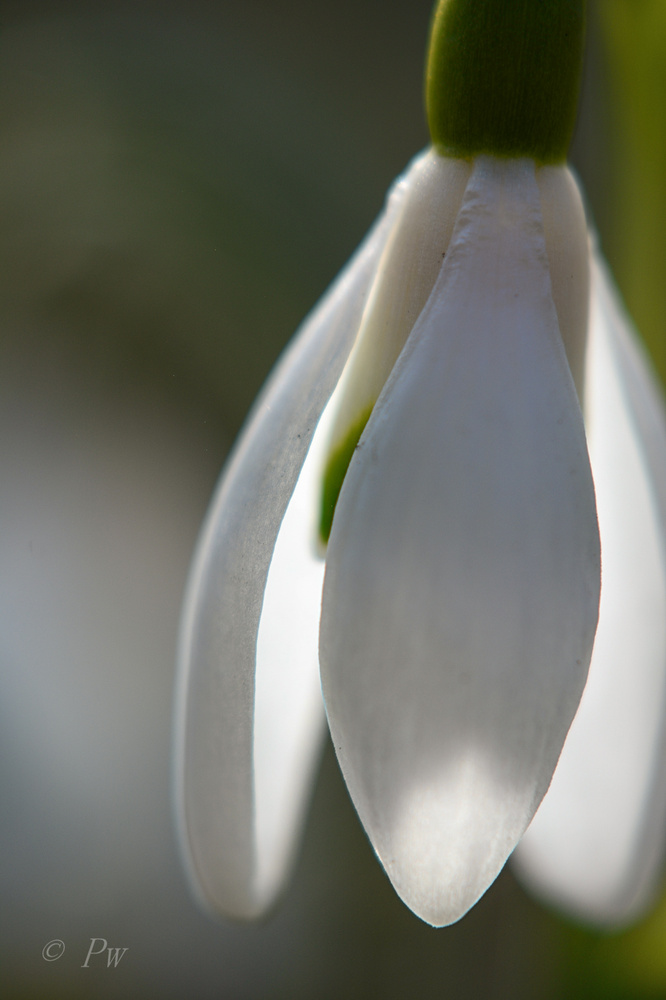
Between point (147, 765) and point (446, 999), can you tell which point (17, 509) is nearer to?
point (147, 765)

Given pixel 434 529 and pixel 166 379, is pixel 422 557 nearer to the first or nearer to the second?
pixel 434 529

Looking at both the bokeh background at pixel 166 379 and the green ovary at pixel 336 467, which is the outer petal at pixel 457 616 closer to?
the green ovary at pixel 336 467

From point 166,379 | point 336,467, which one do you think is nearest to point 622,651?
point 336,467

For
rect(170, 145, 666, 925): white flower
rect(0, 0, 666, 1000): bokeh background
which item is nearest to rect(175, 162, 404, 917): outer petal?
rect(170, 145, 666, 925): white flower

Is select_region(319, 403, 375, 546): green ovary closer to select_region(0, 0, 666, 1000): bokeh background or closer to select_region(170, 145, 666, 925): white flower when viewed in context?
select_region(170, 145, 666, 925): white flower

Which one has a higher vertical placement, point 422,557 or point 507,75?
point 507,75

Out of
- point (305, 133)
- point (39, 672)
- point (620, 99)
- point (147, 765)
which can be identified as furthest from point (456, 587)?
point (305, 133)
